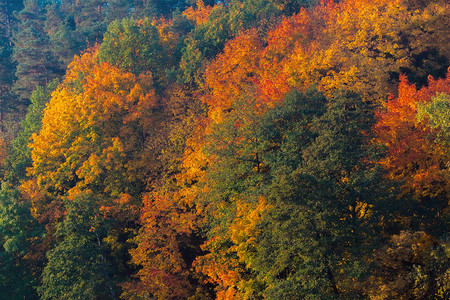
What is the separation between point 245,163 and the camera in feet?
91.1

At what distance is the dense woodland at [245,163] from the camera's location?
21.7 meters

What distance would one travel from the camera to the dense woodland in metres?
21.7

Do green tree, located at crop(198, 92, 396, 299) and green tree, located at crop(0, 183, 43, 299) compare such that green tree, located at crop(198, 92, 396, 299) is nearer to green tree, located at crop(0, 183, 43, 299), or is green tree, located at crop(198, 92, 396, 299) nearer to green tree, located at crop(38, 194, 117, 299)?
green tree, located at crop(38, 194, 117, 299)

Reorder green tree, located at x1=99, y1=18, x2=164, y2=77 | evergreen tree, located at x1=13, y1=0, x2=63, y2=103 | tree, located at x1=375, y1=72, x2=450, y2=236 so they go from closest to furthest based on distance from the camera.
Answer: tree, located at x1=375, y1=72, x2=450, y2=236 < green tree, located at x1=99, y1=18, x2=164, y2=77 < evergreen tree, located at x1=13, y1=0, x2=63, y2=103

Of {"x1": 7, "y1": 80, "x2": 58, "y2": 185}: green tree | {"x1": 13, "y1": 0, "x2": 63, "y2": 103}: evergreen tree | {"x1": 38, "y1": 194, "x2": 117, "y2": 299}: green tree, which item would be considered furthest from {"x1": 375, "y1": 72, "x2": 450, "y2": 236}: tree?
{"x1": 13, "y1": 0, "x2": 63, "y2": 103}: evergreen tree

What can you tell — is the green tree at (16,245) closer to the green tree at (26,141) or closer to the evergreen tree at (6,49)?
the green tree at (26,141)

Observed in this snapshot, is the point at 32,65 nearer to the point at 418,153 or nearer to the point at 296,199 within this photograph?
the point at 296,199

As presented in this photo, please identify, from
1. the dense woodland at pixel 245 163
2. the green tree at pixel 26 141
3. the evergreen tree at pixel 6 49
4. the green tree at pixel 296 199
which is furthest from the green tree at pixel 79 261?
the evergreen tree at pixel 6 49

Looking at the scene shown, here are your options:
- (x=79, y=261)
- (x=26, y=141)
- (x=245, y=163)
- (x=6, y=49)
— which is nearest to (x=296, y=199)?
(x=245, y=163)

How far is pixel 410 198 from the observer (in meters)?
25.3

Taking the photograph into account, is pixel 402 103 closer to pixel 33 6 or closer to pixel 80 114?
pixel 80 114

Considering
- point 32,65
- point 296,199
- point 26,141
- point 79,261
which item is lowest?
point 79,261

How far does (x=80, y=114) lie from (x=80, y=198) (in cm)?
1168

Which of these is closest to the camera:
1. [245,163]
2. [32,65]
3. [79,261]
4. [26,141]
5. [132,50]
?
[245,163]
